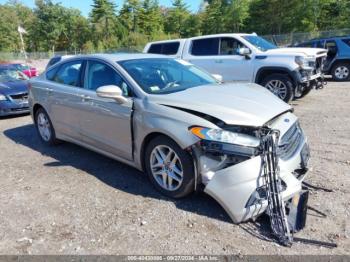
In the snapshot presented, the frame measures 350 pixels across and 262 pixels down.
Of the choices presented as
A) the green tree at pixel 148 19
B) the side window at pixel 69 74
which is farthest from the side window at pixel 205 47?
the green tree at pixel 148 19

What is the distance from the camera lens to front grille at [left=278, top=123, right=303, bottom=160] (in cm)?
325

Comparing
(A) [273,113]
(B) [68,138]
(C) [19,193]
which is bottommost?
(C) [19,193]

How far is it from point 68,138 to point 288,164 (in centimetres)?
358

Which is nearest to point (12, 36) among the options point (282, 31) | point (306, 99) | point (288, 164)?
point (282, 31)

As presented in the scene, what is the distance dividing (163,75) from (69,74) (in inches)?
71.3

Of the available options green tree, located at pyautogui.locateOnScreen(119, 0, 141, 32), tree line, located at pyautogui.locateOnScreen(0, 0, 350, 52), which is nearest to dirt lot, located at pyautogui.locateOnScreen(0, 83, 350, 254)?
tree line, located at pyautogui.locateOnScreen(0, 0, 350, 52)

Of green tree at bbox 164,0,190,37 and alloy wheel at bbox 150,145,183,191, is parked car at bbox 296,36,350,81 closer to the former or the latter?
alloy wheel at bbox 150,145,183,191

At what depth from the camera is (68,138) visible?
5.33 meters

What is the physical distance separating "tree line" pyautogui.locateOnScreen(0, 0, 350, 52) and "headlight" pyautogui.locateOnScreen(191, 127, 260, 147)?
42.0 m

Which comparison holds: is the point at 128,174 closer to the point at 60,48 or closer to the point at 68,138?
the point at 68,138

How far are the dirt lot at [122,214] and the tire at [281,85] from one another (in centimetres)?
282

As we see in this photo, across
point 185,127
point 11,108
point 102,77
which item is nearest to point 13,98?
point 11,108

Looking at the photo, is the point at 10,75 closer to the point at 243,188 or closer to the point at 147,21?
the point at 243,188

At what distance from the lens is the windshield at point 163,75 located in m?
4.02
